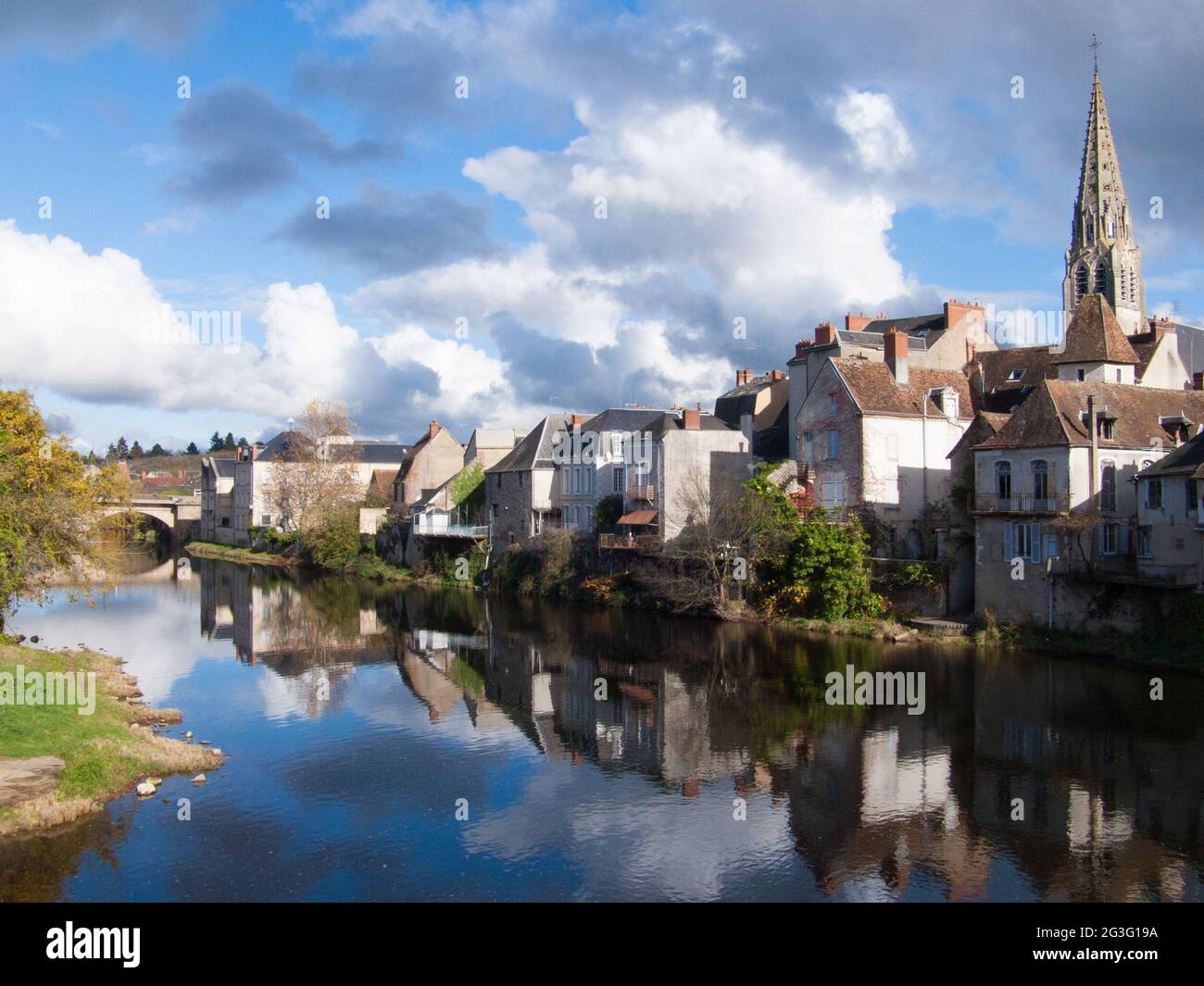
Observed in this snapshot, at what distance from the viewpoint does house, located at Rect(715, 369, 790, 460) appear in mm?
49688

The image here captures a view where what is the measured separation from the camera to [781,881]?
15.6 meters

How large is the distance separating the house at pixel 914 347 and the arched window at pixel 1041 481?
1299 centimetres

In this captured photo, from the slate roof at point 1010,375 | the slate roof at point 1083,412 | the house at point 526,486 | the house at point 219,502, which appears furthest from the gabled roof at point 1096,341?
the house at point 219,502

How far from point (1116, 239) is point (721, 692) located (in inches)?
2044

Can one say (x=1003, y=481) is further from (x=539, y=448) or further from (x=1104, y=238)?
(x=1104, y=238)

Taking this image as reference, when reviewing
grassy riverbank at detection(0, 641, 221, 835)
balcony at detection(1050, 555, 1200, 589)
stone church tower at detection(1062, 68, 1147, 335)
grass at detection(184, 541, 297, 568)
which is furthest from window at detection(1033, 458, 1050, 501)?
grass at detection(184, 541, 297, 568)

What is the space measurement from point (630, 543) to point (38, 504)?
25.1 meters

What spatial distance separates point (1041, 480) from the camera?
109ft

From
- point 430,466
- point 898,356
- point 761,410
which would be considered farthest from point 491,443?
point 898,356

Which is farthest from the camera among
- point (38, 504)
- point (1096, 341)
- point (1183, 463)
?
point (1096, 341)

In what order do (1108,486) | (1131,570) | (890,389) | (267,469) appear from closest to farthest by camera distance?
(1131,570) → (1108,486) → (890,389) → (267,469)

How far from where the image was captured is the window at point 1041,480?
33.1 m
